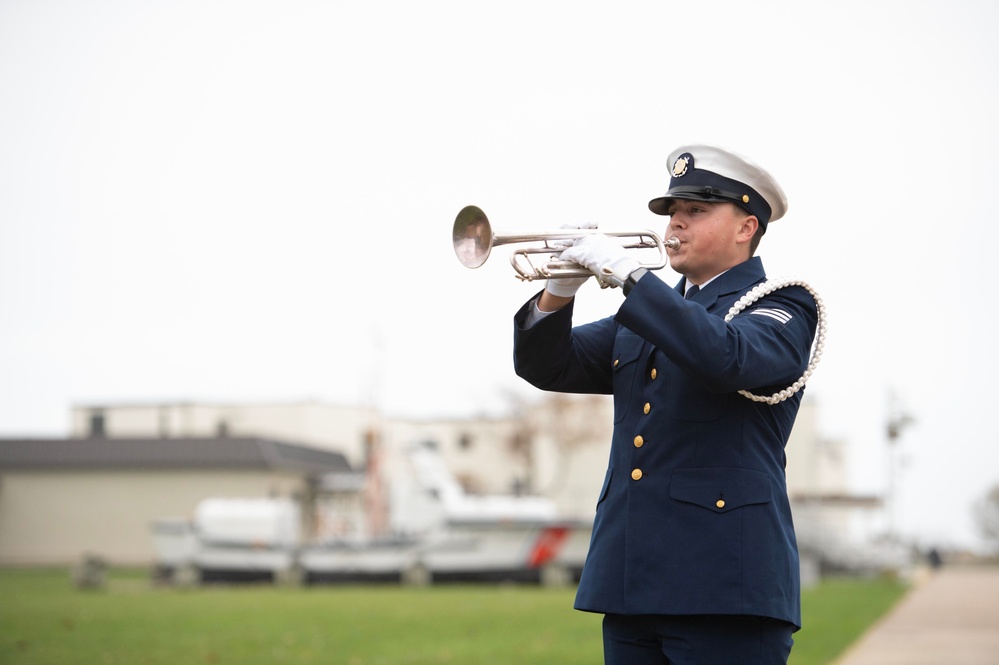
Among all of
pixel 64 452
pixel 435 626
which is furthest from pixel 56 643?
pixel 64 452

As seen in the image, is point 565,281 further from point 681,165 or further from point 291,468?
point 291,468

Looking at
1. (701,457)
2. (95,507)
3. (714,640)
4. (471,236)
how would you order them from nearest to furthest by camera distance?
(714,640)
(701,457)
(471,236)
(95,507)

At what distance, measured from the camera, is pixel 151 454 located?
42.5 meters

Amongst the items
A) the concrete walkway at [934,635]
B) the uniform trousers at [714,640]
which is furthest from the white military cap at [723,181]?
the concrete walkway at [934,635]

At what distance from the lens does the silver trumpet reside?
10.1 feet

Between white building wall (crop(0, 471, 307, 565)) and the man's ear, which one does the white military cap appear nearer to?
the man's ear

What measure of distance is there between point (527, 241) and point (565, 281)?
152mm

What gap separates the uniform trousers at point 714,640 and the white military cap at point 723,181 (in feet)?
3.53

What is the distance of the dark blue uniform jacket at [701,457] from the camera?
9.36 ft

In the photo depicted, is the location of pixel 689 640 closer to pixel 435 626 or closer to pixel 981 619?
pixel 435 626

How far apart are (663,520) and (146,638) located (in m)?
10.6

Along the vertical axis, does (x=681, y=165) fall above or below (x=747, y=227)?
above

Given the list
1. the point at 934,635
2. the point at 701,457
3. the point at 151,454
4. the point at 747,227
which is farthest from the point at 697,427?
the point at 151,454

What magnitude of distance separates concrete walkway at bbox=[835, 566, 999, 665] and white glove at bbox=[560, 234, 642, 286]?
8.37 meters
